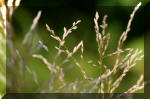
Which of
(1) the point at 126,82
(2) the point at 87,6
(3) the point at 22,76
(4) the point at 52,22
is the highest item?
(2) the point at 87,6

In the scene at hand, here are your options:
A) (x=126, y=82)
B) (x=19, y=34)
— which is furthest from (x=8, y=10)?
(x=126, y=82)

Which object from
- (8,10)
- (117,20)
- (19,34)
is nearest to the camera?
(8,10)

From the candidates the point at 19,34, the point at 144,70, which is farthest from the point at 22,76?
the point at 144,70

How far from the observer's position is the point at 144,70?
165 centimetres

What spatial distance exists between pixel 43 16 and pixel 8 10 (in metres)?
1.07

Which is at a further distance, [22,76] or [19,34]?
[19,34]

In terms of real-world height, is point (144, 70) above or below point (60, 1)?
below

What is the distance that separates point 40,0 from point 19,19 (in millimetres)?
176

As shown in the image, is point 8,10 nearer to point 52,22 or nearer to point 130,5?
point 52,22

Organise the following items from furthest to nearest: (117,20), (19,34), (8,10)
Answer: (117,20) → (19,34) → (8,10)

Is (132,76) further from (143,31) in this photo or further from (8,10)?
(8,10)

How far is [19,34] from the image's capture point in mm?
1540

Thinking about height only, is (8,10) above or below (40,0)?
below

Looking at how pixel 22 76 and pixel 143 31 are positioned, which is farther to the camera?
pixel 143 31
